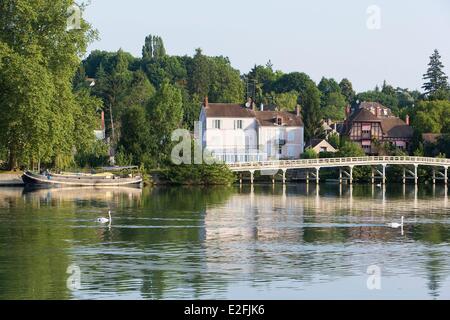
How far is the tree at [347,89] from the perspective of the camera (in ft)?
630

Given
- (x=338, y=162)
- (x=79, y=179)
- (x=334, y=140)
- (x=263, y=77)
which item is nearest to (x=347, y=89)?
(x=263, y=77)

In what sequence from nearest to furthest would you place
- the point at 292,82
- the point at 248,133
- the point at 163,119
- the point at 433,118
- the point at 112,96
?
the point at 163,119 → the point at 248,133 → the point at 433,118 → the point at 112,96 → the point at 292,82

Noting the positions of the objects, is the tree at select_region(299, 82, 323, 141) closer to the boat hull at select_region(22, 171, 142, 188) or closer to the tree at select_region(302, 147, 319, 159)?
the tree at select_region(302, 147, 319, 159)

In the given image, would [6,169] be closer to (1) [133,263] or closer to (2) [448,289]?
(1) [133,263]

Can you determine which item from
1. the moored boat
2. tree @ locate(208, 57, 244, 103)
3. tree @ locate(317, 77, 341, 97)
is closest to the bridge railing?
the moored boat

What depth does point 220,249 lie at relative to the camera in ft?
132

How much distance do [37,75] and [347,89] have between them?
122 m

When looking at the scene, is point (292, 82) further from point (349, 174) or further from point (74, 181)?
point (74, 181)

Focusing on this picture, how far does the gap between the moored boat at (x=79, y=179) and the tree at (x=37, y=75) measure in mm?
1640

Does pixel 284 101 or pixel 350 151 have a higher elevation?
pixel 284 101

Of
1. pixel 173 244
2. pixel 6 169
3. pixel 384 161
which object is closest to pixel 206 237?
pixel 173 244

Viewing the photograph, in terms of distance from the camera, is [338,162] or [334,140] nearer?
[338,162]

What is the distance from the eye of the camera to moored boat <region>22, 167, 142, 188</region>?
83.9 metres

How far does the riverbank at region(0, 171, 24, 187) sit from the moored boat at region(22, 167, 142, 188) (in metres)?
1.71
